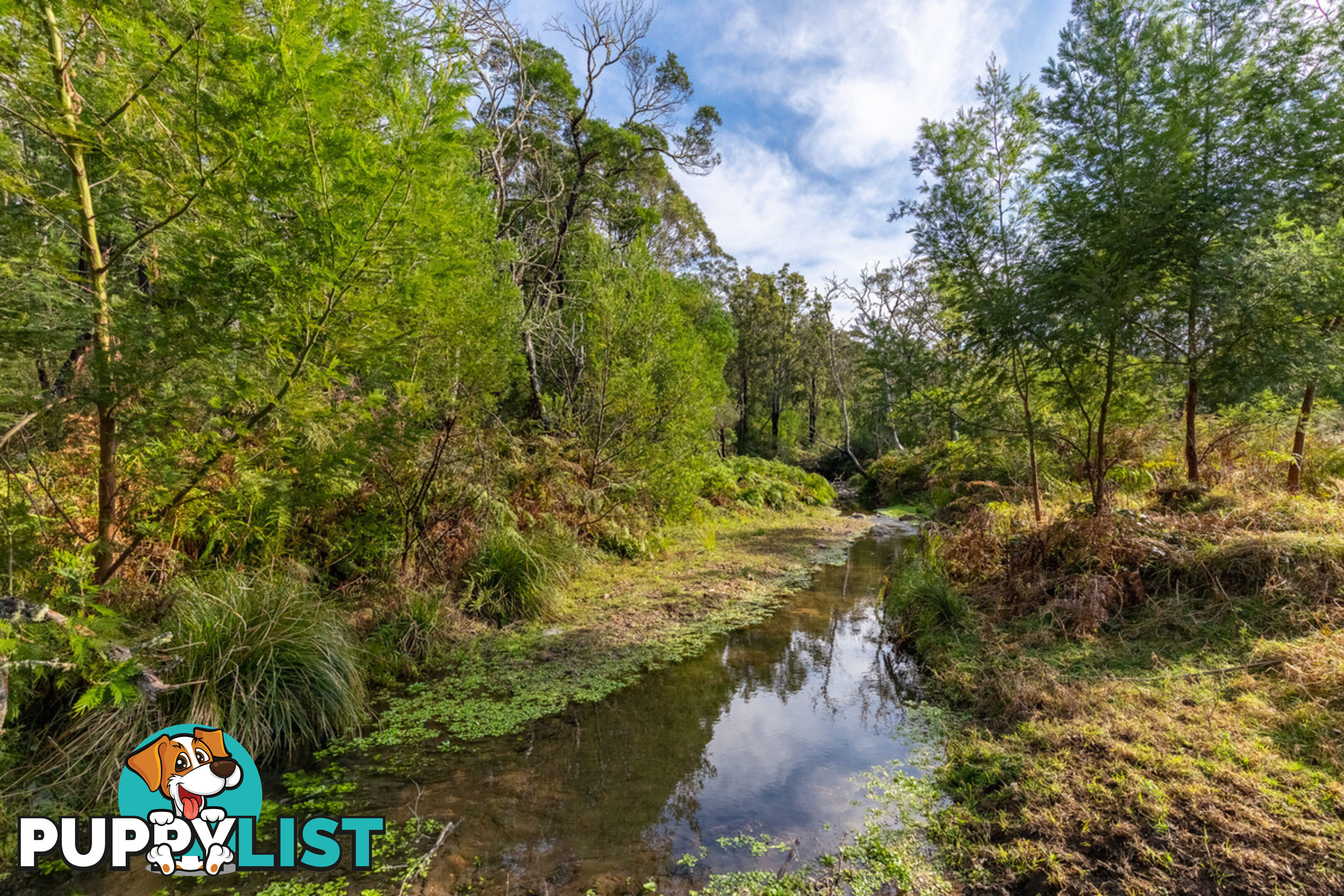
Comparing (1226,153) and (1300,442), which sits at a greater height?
(1226,153)

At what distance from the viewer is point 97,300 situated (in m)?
2.90

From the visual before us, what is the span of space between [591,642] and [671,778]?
2.38 meters

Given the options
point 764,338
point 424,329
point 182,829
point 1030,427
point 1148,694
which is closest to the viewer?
point 182,829

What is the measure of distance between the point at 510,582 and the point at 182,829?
12.3ft

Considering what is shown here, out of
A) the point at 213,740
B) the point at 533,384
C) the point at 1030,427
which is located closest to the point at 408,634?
the point at 213,740

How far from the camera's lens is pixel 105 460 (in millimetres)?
3061

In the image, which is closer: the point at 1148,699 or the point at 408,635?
Result: the point at 1148,699

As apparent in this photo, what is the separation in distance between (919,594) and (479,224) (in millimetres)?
6552

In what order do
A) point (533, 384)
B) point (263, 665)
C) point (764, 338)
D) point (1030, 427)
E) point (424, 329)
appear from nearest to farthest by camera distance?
point (263, 665) < point (424, 329) < point (1030, 427) < point (533, 384) < point (764, 338)

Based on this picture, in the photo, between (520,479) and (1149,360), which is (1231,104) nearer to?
(1149,360)

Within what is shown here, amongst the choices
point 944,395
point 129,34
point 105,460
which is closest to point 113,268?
point 105,460

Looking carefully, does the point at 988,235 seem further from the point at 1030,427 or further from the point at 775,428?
the point at 775,428

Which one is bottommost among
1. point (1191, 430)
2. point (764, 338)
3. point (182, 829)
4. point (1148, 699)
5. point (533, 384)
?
point (1148, 699)

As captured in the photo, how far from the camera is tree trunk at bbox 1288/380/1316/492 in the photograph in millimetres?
6145
